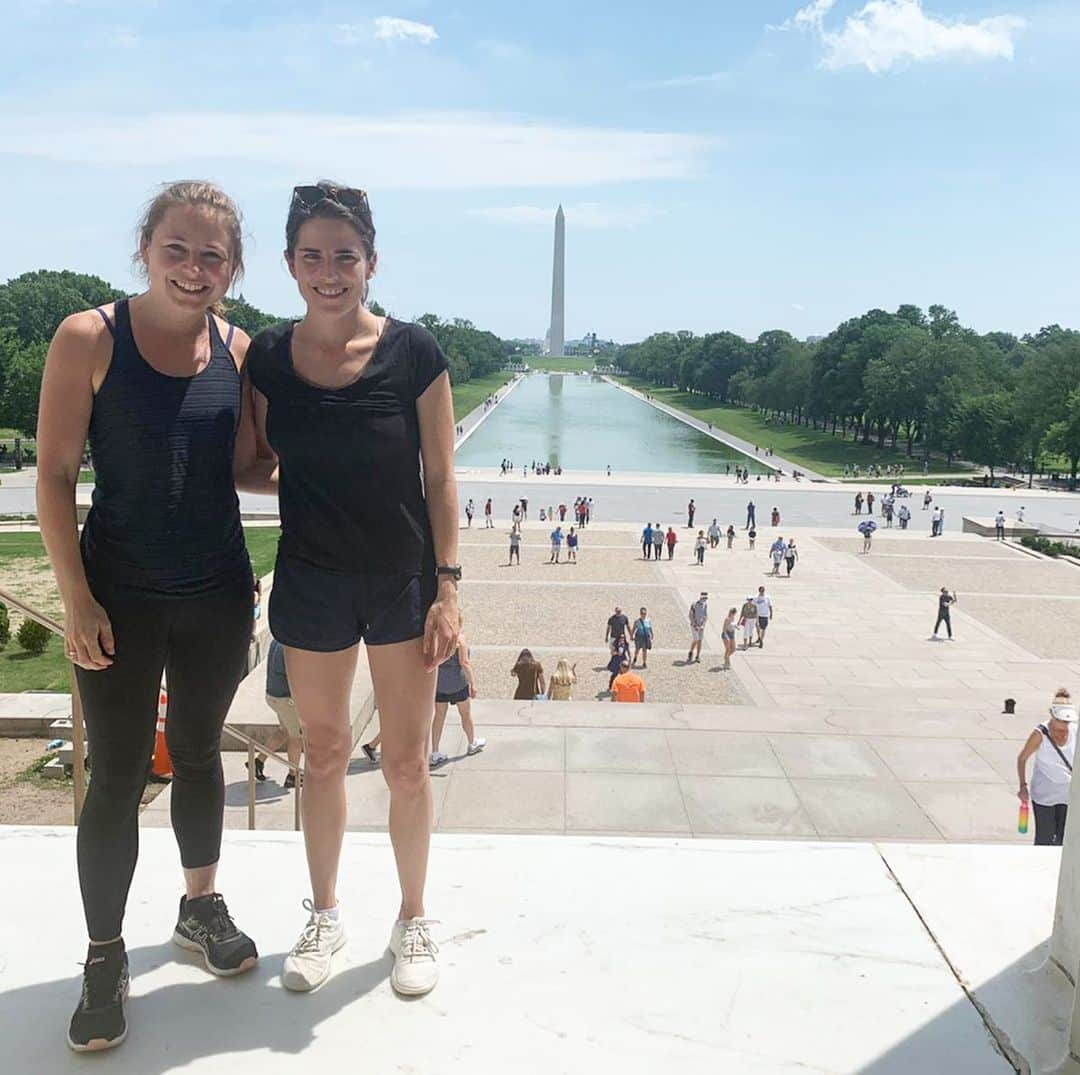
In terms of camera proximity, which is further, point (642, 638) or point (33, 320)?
point (33, 320)

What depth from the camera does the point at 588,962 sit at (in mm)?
2861

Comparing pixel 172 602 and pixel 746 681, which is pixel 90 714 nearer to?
pixel 172 602

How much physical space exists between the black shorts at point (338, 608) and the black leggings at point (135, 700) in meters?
0.12

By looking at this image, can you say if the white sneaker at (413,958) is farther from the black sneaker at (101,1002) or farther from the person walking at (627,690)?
the person walking at (627,690)

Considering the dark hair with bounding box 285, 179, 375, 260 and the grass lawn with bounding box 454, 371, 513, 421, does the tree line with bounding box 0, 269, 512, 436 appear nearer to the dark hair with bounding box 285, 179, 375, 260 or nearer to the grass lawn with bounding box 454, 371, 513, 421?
the grass lawn with bounding box 454, 371, 513, 421

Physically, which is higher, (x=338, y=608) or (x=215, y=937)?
(x=338, y=608)

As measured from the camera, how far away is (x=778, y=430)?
3634 inches

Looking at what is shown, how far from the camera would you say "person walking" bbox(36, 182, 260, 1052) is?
2.48m

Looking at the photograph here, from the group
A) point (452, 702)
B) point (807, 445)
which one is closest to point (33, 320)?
point (807, 445)

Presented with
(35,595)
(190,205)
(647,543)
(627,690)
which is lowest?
(35,595)

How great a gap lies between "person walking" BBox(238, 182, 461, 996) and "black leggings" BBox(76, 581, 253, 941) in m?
0.16

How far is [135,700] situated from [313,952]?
0.80 metres

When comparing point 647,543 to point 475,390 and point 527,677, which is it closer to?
point 527,677

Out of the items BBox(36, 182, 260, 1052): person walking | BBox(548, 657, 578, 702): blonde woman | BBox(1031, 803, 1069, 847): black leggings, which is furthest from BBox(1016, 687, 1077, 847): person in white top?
BBox(548, 657, 578, 702): blonde woman
